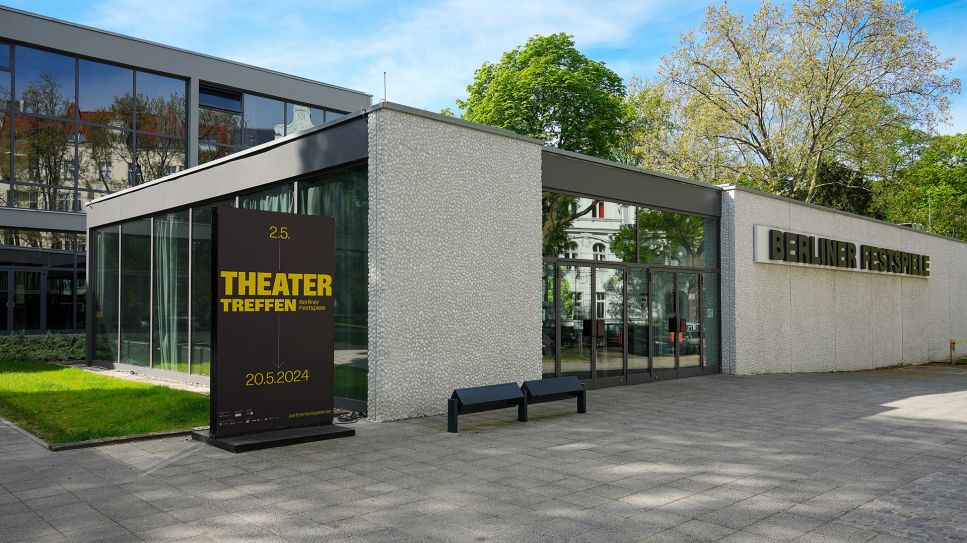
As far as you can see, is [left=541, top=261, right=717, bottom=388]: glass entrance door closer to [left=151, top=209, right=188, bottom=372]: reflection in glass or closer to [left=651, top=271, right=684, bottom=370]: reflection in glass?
[left=651, top=271, right=684, bottom=370]: reflection in glass

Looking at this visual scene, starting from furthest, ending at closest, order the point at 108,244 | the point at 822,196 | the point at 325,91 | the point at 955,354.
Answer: the point at 822,196 → the point at 325,91 → the point at 955,354 → the point at 108,244

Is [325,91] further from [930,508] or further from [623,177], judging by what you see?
[930,508]

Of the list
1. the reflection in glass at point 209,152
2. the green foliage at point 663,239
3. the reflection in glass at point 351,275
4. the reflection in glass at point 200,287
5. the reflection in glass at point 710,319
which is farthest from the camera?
the reflection in glass at point 209,152

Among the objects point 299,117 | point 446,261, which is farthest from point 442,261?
point 299,117

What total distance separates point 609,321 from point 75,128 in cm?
1813

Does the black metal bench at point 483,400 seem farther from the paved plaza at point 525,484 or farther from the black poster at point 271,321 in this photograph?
the black poster at point 271,321

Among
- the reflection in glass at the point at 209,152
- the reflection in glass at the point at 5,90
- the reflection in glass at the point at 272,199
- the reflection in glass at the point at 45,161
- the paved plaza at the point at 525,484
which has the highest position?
the reflection in glass at the point at 5,90

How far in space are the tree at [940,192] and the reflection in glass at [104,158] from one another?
3633 centimetres

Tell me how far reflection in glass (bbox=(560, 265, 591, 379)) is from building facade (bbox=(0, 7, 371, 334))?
1649 cm

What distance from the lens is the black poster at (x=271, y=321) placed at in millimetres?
7676

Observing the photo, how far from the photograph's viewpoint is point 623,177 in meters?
13.8

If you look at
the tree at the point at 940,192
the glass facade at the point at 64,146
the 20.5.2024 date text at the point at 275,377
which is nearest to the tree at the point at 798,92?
the tree at the point at 940,192

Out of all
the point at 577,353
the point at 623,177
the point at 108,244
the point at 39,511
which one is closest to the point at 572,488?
the point at 39,511

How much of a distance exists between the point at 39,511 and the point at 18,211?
18757mm
